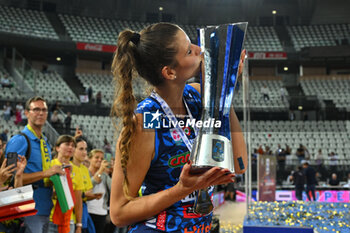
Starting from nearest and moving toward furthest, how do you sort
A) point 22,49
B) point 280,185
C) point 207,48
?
point 207,48
point 280,185
point 22,49

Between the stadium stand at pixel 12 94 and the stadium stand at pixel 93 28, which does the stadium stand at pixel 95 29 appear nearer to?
the stadium stand at pixel 93 28

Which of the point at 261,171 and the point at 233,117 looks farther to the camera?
the point at 261,171

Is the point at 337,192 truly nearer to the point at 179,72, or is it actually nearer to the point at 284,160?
the point at 284,160

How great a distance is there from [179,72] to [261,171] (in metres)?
6.84

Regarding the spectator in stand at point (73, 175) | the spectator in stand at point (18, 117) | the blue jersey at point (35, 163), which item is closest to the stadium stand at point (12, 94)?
the spectator in stand at point (18, 117)

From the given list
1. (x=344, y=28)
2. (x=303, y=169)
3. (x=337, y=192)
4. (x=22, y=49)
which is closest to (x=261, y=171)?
(x=303, y=169)

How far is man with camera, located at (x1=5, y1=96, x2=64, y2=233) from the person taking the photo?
134 inches

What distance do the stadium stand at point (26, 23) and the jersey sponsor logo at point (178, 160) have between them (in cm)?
2020

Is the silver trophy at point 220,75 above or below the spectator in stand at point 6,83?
below

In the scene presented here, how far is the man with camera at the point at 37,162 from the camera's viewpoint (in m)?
3.40

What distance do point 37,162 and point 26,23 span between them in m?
19.0

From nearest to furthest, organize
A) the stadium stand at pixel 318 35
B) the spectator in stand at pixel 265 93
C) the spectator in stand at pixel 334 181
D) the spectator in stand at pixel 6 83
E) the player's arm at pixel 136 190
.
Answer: the player's arm at pixel 136 190
the spectator in stand at pixel 334 181
the spectator in stand at pixel 6 83
the spectator in stand at pixel 265 93
the stadium stand at pixel 318 35

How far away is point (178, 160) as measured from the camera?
1109 millimetres

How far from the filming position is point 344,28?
2334 centimetres
